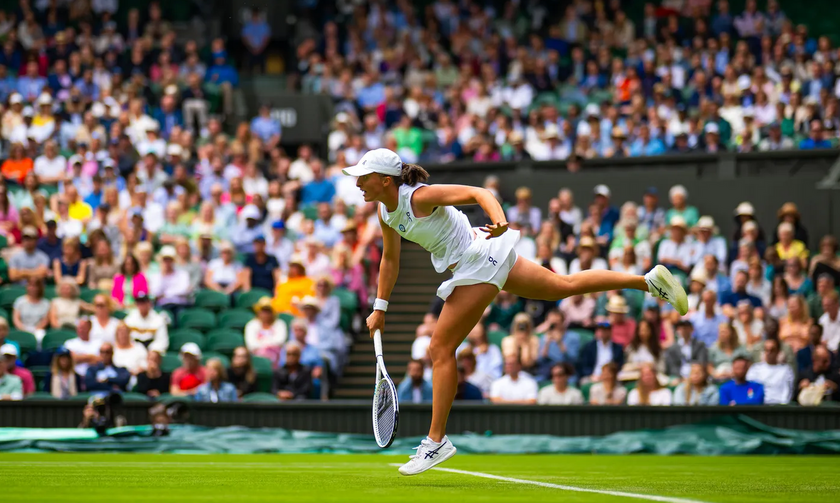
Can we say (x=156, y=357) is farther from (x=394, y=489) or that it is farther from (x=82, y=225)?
(x=394, y=489)

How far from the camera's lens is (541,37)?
23.4m

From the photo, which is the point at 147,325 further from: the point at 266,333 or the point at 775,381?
the point at 775,381

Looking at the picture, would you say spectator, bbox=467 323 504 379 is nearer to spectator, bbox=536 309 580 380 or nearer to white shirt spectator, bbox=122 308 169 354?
spectator, bbox=536 309 580 380

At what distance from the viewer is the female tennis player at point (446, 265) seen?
684 cm

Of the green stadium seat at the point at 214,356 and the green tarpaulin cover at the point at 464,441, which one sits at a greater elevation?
the green stadium seat at the point at 214,356

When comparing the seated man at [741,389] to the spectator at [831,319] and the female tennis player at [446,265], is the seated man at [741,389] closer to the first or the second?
the spectator at [831,319]

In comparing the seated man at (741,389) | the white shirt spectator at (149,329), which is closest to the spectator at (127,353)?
the white shirt spectator at (149,329)

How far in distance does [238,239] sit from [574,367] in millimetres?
5644

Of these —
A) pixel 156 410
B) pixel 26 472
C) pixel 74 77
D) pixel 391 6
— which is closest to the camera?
pixel 26 472

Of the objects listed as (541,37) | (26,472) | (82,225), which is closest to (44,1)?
(82,225)

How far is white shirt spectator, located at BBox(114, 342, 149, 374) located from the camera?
1385 centimetres

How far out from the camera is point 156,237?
16953 millimetres

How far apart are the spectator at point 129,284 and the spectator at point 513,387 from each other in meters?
Answer: 5.04

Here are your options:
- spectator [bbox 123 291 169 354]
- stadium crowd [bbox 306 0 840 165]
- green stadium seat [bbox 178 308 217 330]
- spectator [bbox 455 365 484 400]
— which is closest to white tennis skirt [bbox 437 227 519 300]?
spectator [bbox 455 365 484 400]
